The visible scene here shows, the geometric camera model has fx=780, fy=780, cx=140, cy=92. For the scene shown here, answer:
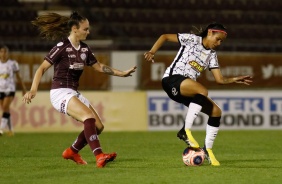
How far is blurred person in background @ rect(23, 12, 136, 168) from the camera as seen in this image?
9508 millimetres

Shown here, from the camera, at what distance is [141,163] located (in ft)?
33.6

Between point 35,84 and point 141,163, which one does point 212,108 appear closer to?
point 141,163

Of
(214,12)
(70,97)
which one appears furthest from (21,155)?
(214,12)

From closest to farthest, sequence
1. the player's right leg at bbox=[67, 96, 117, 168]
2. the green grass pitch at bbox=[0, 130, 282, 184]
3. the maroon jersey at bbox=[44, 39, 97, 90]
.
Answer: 1. the green grass pitch at bbox=[0, 130, 282, 184]
2. the player's right leg at bbox=[67, 96, 117, 168]
3. the maroon jersey at bbox=[44, 39, 97, 90]

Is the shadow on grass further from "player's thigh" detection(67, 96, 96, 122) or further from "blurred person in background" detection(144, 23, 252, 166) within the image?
"player's thigh" detection(67, 96, 96, 122)

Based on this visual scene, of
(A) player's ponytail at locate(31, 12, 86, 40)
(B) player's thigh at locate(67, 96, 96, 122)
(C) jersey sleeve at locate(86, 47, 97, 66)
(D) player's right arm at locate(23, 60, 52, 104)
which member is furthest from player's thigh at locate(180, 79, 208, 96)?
(D) player's right arm at locate(23, 60, 52, 104)

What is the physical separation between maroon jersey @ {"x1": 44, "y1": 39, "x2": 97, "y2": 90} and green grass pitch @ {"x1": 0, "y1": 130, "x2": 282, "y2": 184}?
106 centimetres

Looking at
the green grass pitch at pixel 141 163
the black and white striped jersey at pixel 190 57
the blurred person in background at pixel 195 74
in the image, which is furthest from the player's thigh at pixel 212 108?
the green grass pitch at pixel 141 163

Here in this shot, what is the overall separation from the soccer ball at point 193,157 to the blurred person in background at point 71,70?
3.01ft

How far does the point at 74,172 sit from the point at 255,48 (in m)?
13.1

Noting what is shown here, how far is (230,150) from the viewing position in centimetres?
1312

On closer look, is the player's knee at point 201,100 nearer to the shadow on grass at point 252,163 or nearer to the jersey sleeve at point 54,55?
the shadow on grass at point 252,163

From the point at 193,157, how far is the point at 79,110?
5.03 feet

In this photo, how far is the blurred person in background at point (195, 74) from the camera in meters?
10.1
